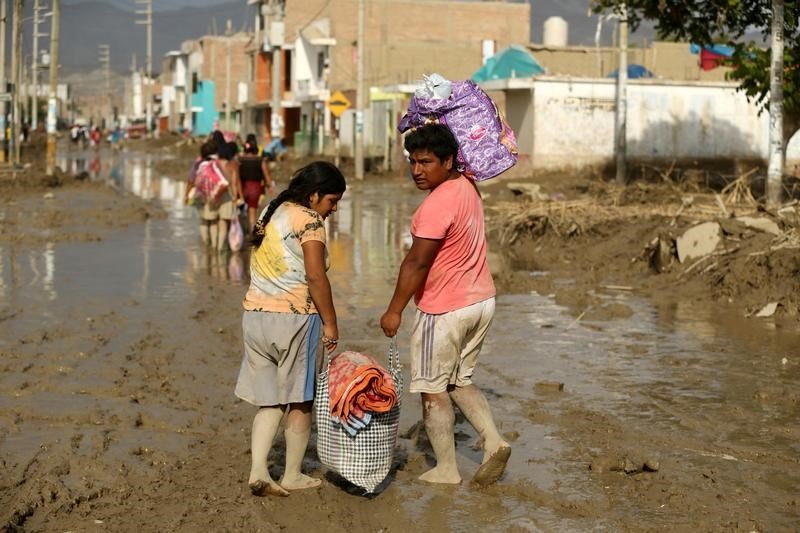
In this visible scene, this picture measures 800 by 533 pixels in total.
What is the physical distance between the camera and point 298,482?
5.93 meters

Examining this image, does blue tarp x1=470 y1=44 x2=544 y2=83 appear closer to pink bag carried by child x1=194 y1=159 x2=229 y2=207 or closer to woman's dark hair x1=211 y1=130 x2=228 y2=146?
woman's dark hair x1=211 y1=130 x2=228 y2=146

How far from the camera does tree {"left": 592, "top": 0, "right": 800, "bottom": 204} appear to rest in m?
19.5

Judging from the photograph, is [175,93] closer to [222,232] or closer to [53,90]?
[53,90]

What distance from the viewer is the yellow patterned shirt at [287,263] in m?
5.76

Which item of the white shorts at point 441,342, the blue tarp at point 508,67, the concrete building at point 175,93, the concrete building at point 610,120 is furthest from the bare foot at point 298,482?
the concrete building at point 175,93

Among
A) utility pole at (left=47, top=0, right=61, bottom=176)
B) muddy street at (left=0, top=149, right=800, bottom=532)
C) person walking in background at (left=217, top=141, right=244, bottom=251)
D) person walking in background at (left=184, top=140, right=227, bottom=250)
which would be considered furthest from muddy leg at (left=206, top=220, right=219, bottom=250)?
utility pole at (left=47, top=0, right=61, bottom=176)

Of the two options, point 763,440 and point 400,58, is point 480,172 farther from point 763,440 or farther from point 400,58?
point 400,58

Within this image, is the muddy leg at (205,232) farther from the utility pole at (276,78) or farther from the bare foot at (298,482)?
the utility pole at (276,78)

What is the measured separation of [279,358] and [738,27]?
17392 mm

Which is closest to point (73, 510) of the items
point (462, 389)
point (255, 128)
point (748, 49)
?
point (462, 389)

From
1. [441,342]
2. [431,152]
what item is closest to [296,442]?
[441,342]

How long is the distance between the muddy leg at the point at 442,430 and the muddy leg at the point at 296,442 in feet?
1.95

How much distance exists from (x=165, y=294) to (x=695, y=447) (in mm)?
7303

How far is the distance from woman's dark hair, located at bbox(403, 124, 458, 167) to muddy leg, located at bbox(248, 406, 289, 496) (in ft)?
4.74
